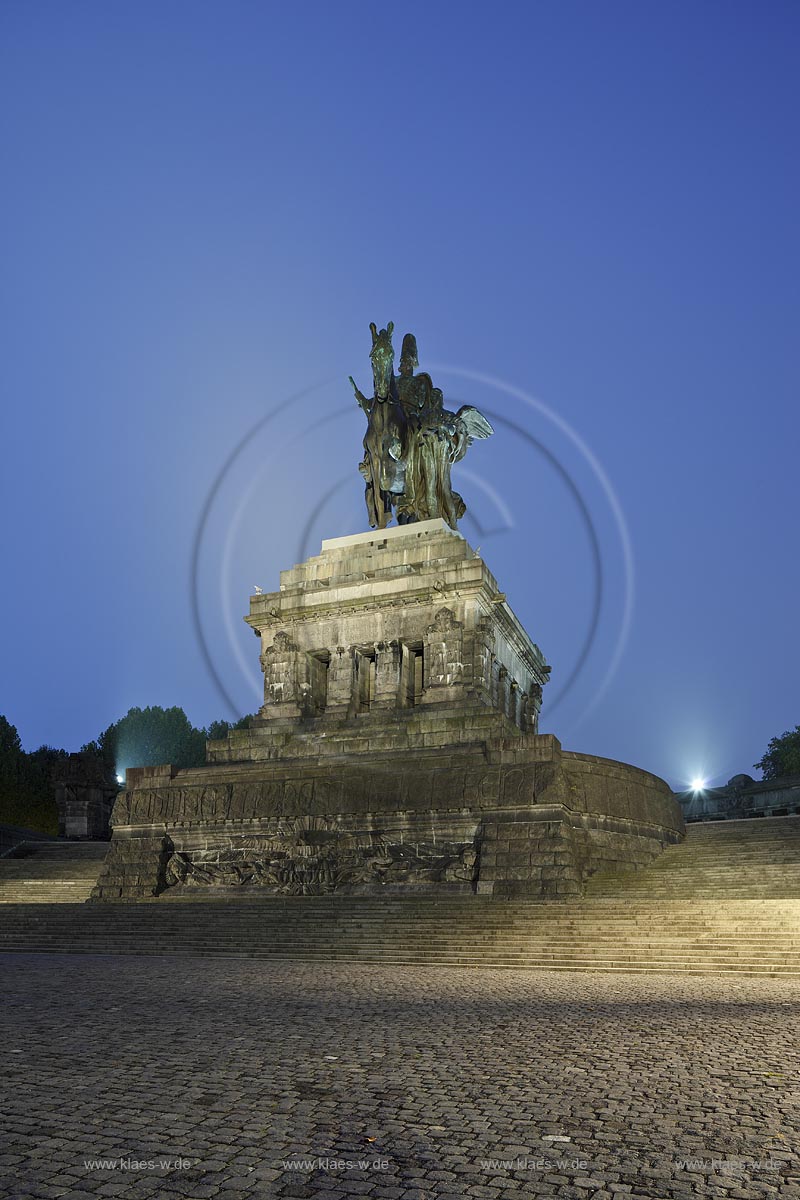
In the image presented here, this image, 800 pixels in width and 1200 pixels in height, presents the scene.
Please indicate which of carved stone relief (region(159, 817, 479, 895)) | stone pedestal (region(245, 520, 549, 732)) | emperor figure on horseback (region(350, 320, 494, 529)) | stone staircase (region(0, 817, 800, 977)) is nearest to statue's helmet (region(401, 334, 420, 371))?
emperor figure on horseback (region(350, 320, 494, 529))

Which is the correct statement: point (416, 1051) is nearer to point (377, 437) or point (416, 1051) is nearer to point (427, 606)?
point (427, 606)

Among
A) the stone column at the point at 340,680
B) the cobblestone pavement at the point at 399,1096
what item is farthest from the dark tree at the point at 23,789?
the cobblestone pavement at the point at 399,1096

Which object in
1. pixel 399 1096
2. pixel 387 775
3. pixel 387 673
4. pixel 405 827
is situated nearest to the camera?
pixel 399 1096

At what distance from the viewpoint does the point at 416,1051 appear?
7801 millimetres

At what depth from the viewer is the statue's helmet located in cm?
4097

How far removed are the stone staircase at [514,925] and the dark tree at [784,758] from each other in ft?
121

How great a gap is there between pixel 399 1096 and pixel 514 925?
12.0 meters

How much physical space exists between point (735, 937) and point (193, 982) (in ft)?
28.9

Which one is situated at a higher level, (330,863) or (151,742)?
(151,742)

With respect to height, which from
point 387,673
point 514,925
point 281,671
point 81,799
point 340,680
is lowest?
point 514,925

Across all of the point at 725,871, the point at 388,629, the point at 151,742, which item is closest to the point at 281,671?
the point at 388,629

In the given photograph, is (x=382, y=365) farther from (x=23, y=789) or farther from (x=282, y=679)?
(x=23, y=789)

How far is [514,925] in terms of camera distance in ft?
57.8

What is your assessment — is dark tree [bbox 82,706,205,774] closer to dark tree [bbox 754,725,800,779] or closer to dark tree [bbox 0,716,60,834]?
dark tree [bbox 0,716,60,834]
